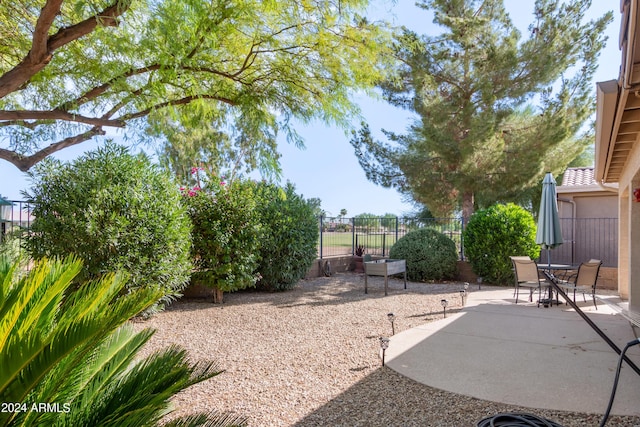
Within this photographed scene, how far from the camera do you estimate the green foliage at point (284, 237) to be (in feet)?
29.7

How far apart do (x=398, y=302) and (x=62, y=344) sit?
25.1 feet

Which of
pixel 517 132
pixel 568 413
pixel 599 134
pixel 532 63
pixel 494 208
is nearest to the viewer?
pixel 568 413

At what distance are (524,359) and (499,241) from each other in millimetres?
6940

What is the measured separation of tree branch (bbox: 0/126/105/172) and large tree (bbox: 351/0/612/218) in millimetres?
10049

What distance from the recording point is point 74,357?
171 cm

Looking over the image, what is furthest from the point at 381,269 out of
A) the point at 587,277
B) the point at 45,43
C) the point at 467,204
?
the point at 45,43

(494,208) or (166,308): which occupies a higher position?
(494,208)

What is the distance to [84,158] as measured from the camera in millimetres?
6438

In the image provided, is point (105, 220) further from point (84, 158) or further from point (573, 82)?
point (573, 82)

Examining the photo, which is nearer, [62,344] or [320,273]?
[62,344]

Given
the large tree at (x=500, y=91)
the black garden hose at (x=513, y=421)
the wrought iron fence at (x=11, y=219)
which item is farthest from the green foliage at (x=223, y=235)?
the large tree at (x=500, y=91)

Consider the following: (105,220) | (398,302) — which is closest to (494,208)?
(398,302)

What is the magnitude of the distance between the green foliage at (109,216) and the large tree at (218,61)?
0.78 m

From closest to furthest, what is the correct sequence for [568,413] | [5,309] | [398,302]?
[5,309] → [568,413] → [398,302]
